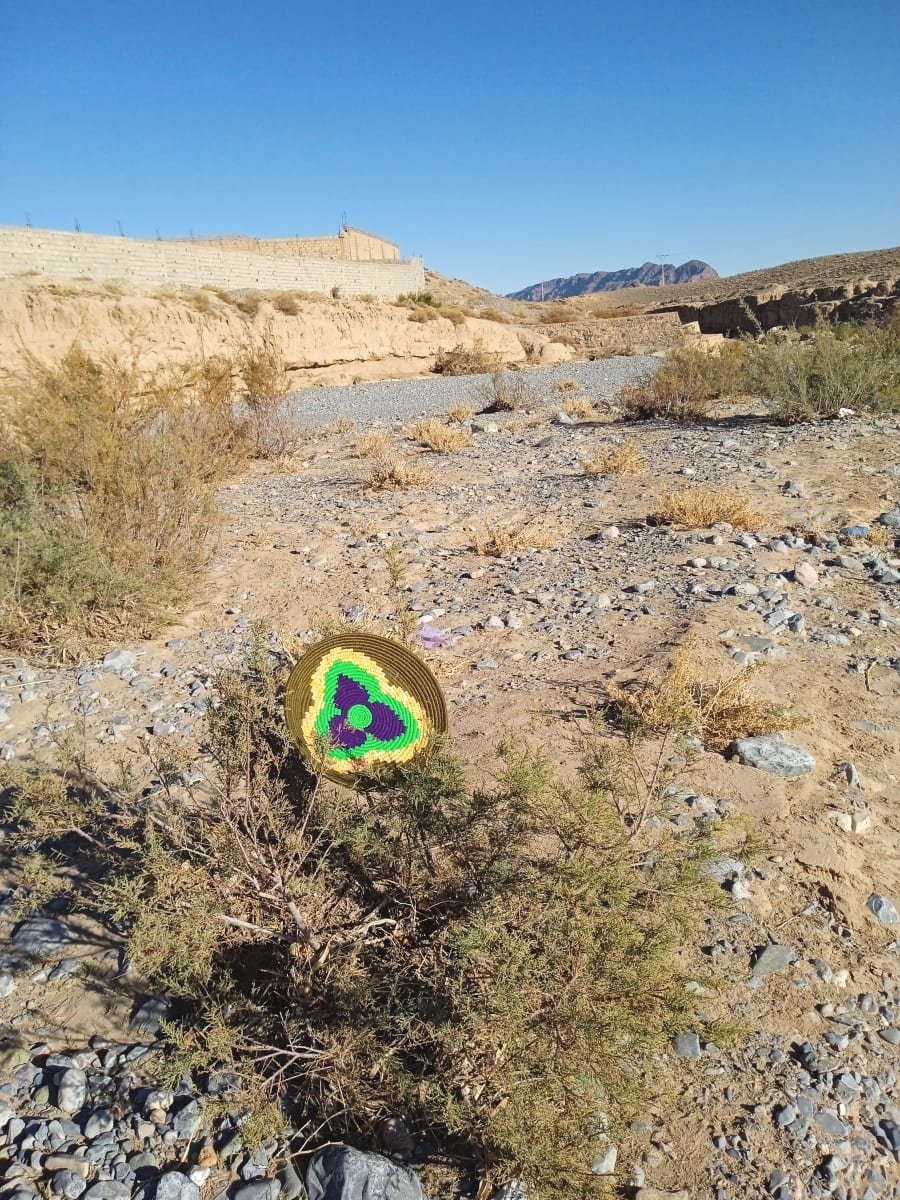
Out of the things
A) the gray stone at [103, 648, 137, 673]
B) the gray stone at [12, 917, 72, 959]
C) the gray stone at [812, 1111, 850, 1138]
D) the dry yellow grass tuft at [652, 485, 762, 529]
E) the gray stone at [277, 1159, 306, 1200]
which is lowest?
the gray stone at [812, 1111, 850, 1138]

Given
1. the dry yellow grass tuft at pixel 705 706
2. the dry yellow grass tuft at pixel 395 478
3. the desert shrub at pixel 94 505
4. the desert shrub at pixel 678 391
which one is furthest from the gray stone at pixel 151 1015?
the desert shrub at pixel 678 391

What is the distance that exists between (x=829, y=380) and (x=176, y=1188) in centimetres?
937

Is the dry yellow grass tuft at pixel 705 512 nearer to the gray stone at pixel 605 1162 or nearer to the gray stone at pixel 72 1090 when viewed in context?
the gray stone at pixel 605 1162

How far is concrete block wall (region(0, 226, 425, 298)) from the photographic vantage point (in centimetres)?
1925

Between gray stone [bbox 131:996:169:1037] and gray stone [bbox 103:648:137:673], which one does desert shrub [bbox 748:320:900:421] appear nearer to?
gray stone [bbox 103:648:137:673]

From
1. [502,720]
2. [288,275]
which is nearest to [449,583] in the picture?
[502,720]

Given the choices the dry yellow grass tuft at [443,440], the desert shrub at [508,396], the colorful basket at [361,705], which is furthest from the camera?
the desert shrub at [508,396]

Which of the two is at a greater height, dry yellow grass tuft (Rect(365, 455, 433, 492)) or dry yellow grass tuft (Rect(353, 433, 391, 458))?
dry yellow grass tuft (Rect(353, 433, 391, 458))

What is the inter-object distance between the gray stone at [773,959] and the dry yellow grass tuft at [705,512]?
149 inches

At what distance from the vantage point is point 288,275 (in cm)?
2608

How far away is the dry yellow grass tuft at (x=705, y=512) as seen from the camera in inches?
221

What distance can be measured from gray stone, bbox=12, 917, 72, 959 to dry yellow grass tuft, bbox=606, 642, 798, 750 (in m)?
2.09

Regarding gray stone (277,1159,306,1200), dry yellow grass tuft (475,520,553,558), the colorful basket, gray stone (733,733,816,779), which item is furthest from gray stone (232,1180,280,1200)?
dry yellow grass tuft (475,520,553,558)

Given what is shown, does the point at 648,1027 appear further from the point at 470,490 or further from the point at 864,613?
the point at 470,490
